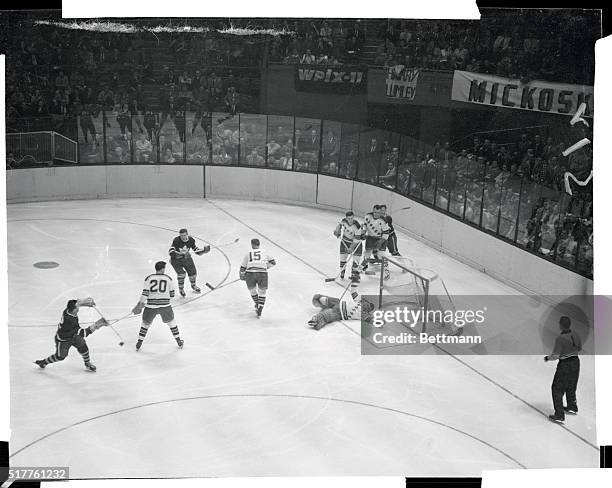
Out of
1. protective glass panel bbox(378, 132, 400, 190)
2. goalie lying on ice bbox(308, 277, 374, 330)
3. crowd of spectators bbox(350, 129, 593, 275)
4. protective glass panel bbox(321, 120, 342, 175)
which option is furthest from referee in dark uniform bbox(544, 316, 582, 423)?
protective glass panel bbox(321, 120, 342, 175)

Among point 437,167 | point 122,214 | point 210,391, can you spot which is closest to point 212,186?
point 122,214

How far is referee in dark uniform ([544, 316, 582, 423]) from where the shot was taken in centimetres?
980

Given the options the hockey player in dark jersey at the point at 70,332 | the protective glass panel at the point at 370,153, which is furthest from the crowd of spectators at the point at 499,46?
the hockey player in dark jersey at the point at 70,332

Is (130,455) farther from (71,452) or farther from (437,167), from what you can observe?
(437,167)

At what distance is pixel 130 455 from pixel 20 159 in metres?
12.0

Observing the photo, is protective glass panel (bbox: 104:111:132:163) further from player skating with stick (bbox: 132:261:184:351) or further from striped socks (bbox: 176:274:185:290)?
player skating with stick (bbox: 132:261:184:351)

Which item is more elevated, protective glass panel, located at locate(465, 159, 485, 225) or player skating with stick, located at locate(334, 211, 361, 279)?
protective glass panel, located at locate(465, 159, 485, 225)

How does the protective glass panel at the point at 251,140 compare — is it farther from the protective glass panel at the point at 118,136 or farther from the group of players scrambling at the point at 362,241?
the group of players scrambling at the point at 362,241

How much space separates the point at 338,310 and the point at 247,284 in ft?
4.67

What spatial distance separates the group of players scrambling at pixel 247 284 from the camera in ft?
35.1

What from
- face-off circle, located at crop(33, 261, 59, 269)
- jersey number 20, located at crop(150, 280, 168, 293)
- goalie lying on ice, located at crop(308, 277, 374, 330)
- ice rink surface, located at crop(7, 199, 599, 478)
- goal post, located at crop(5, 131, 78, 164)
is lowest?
ice rink surface, located at crop(7, 199, 599, 478)

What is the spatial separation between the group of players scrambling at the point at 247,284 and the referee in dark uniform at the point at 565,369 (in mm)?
3587

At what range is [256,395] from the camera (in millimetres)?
10680

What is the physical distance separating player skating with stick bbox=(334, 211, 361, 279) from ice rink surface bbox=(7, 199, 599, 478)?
0.56 meters
